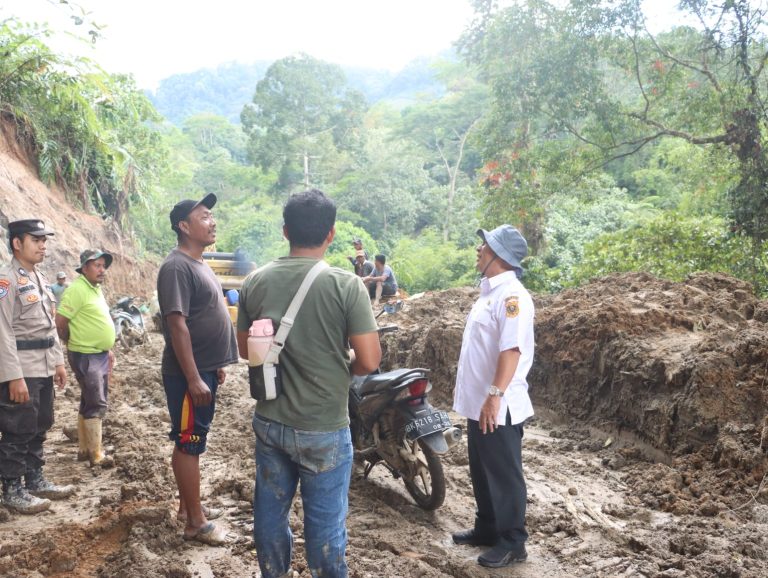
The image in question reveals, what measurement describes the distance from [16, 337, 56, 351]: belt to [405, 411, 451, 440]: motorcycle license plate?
255cm

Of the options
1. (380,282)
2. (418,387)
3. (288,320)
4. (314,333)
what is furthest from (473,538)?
(380,282)

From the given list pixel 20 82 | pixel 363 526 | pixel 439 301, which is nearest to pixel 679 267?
pixel 439 301

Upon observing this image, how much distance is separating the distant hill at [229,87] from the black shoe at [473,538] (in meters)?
117

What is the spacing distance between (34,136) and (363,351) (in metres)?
16.2

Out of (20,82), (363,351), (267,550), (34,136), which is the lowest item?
(267,550)

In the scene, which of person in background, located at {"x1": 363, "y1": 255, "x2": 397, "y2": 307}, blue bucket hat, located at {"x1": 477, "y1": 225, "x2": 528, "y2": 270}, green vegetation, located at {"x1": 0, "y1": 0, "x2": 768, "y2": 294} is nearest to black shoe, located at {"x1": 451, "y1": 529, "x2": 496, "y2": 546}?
blue bucket hat, located at {"x1": 477, "y1": 225, "x2": 528, "y2": 270}

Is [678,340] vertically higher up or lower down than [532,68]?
lower down

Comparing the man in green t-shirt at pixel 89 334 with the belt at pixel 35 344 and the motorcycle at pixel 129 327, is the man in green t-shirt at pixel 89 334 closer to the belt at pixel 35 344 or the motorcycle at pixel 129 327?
the belt at pixel 35 344

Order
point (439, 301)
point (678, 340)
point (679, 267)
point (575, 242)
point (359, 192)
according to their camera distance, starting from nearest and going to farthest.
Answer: point (678, 340), point (679, 267), point (439, 301), point (575, 242), point (359, 192)

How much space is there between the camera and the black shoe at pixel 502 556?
11.9 feet

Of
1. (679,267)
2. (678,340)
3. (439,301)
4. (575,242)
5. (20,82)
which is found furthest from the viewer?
(575,242)

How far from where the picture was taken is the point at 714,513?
4.20 metres

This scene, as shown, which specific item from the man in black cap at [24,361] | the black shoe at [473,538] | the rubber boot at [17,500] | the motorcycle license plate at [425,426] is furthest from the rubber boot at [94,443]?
the black shoe at [473,538]

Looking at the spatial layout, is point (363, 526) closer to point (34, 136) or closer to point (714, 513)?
point (714, 513)
